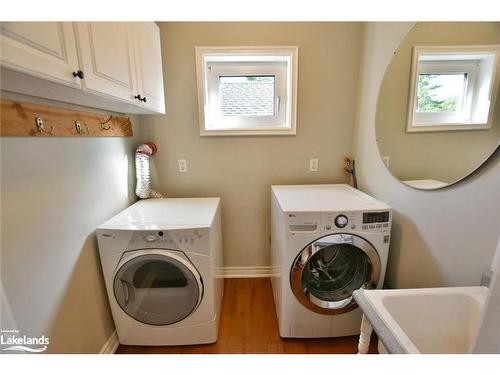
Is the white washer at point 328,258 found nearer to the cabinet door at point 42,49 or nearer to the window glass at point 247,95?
the window glass at point 247,95

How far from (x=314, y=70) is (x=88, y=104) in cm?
160

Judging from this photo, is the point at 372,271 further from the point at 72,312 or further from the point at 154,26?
the point at 154,26

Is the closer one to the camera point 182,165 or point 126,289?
point 126,289

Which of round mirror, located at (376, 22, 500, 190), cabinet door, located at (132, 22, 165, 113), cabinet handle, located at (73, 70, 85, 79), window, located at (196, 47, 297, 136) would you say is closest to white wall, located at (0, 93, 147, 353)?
cabinet handle, located at (73, 70, 85, 79)

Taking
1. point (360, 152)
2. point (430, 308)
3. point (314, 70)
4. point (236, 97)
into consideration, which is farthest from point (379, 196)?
point (236, 97)

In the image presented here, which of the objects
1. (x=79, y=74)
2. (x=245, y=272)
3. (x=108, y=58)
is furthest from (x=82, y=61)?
(x=245, y=272)

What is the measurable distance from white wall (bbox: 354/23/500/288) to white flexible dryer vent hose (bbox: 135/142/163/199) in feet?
5.60

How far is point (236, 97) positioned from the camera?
1.87 m

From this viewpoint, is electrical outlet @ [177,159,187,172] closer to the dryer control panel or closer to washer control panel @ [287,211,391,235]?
the dryer control panel

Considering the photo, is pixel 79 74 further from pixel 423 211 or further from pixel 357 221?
pixel 423 211

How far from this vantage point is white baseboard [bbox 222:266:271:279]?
2.07 metres

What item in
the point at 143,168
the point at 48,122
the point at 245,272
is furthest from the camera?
the point at 245,272

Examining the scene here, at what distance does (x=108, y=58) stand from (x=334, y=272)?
5.63ft

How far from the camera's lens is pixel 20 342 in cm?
81
